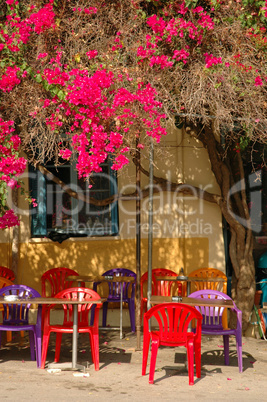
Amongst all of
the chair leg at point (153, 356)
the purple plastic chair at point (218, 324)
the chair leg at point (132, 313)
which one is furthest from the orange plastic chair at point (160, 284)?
the chair leg at point (153, 356)

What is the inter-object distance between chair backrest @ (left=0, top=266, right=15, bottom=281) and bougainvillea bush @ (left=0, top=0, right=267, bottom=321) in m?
2.16

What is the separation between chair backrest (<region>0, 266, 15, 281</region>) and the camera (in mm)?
9312

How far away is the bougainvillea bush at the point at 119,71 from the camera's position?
264 inches

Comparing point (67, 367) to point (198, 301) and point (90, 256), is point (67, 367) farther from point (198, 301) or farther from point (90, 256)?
point (90, 256)

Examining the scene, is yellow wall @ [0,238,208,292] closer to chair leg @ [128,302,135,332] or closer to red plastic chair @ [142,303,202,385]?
chair leg @ [128,302,135,332]

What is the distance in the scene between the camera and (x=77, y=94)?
6.55 m

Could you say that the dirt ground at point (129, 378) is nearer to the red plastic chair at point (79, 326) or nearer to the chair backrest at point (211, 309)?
the red plastic chair at point (79, 326)

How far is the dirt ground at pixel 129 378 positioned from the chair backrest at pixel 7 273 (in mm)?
1410

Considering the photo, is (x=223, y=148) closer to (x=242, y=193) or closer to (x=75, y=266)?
(x=242, y=193)

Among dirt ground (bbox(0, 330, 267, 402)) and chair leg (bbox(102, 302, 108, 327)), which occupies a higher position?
chair leg (bbox(102, 302, 108, 327))

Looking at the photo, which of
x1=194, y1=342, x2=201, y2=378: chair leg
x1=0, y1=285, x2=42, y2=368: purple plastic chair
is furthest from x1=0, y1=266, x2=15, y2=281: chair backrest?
x1=194, y1=342, x2=201, y2=378: chair leg

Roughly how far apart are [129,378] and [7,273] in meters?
3.59

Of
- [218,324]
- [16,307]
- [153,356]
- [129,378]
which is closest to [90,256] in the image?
[16,307]

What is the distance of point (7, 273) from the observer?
9.36 meters
